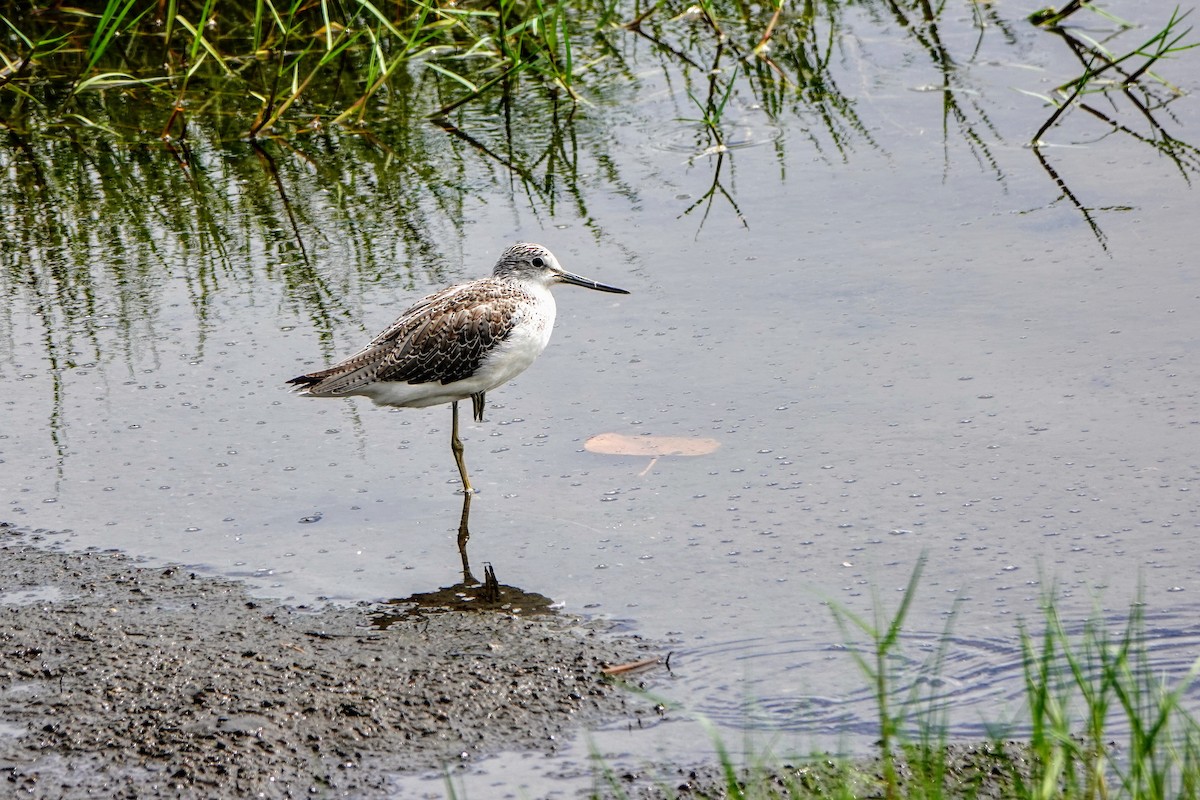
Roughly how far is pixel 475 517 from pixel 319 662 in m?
1.16

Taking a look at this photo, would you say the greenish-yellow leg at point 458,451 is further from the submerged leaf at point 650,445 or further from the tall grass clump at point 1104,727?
the tall grass clump at point 1104,727

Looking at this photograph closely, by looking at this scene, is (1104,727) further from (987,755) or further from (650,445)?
(650,445)

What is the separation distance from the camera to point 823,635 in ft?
16.0

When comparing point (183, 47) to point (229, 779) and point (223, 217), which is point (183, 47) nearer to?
point (223, 217)

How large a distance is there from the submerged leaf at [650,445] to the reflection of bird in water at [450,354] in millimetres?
472

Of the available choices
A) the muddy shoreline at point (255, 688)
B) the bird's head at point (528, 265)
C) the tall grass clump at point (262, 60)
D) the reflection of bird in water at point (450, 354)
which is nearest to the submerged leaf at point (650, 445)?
the reflection of bird in water at point (450, 354)

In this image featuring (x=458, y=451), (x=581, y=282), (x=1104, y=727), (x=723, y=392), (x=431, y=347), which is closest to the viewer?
(x=1104, y=727)

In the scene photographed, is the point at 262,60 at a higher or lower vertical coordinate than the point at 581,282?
higher

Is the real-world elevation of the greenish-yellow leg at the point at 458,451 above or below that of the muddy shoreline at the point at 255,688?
above

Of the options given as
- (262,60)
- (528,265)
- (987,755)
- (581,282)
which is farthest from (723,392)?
(262,60)

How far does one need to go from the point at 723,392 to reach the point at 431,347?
48.2 inches

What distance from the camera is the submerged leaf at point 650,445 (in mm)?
6086

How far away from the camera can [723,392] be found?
21.3 feet

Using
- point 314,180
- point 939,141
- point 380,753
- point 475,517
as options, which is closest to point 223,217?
point 314,180
